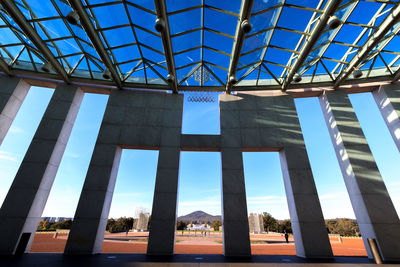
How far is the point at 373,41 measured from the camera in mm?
10812

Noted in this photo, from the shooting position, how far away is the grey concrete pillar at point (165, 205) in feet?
35.1

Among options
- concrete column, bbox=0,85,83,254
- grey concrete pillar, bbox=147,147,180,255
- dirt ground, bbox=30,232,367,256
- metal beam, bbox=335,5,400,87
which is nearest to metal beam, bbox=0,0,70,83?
concrete column, bbox=0,85,83,254

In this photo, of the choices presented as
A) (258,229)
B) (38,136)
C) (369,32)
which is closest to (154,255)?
(38,136)

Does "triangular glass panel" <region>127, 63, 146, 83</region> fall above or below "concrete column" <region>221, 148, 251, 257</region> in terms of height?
above

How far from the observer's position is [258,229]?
184ft

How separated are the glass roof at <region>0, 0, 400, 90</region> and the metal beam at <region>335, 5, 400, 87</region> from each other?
0.05 m

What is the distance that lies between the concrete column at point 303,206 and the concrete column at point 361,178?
113 inches

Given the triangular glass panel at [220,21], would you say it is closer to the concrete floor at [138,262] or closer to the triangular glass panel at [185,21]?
the triangular glass panel at [185,21]

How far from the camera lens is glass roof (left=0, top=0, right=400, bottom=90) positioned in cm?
1011

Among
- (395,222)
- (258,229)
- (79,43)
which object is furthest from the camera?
(258,229)

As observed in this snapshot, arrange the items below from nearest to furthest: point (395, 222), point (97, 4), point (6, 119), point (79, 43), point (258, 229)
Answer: point (97, 4) → point (395, 222) → point (79, 43) → point (6, 119) → point (258, 229)

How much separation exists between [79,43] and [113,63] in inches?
95.0

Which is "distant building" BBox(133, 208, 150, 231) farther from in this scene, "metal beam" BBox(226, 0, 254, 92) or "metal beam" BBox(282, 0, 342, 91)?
"metal beam" BBox(282, 0, 342, 91)

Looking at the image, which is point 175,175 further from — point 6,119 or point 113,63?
point 6,119
